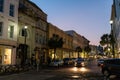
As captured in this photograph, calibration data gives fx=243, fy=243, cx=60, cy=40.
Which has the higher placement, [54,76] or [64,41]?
[64,41]

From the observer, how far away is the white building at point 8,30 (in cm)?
3559

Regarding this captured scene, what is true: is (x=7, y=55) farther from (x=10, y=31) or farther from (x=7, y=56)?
(x=10, y=31)

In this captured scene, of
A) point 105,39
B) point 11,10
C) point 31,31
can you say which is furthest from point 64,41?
point 11,10

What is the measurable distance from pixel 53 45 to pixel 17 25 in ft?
58.2

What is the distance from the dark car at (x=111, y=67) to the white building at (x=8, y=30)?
625 inches

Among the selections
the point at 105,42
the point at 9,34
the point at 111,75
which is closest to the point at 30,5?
the point at 9,34

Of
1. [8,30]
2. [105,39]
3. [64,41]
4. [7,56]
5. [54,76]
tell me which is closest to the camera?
[54,76]

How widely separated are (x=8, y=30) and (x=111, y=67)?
1800cm

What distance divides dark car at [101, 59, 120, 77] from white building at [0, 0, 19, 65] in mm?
15879

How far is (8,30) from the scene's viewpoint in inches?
1463

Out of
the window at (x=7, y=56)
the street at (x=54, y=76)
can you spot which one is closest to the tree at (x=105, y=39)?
the window at (x=7, y=56)

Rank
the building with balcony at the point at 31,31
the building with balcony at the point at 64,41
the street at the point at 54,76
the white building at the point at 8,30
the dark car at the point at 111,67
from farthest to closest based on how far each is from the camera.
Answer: the building with balcony at the point at 64,41
the building with balcony at the point at 31,31
the white building at the point at 8,30
the dark car at the point at 111,67
the street at the point at 54,76

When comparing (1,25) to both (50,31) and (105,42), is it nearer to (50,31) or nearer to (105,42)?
(50,31)

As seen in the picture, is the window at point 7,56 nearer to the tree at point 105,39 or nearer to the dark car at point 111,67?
the dark car at point 111,67
